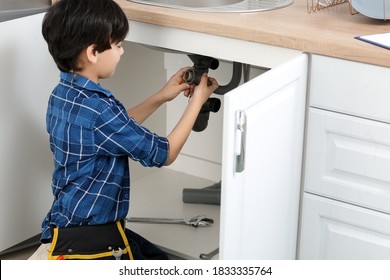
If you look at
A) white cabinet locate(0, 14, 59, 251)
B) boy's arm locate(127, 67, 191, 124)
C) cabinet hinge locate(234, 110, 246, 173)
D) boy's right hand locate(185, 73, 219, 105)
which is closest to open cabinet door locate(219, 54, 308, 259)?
cabinet hinge locate(234, 110, 246, 173)

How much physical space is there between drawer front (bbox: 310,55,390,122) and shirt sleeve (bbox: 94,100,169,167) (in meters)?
0.36

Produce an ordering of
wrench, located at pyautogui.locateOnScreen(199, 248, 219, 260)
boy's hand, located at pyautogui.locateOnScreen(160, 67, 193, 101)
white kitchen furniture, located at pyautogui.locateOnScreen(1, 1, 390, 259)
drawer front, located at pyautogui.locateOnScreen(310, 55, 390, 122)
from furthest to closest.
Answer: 1. wrench, located at pyautogui.locateOnScreen(199, 248, 219, 260)
2. boy's hand, located at pyautogui.locateOnScreen(160, 67, 193, 101)
3. drawer front, located at pyautogui.locateOnScreen(310, 55, 390, 122)
4. white kitchen furniture, located at pyautogui.locateOnScreen(1, 1, 390, 259)

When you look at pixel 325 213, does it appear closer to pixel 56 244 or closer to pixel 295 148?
pixel 295 148

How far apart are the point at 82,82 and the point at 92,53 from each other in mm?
68

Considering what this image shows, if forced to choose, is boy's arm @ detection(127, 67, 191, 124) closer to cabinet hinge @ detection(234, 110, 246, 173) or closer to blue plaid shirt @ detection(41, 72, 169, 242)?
blue plaid shirt @ detection(41, 72, 169, 242)

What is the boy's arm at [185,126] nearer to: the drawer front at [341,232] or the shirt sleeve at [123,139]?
the shirt sleeve at [123,139]

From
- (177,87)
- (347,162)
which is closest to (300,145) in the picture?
(347,162)

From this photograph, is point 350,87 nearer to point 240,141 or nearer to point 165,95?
point 240,141

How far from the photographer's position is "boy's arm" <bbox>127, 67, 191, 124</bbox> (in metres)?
2.16

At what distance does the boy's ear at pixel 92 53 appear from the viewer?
198 cm

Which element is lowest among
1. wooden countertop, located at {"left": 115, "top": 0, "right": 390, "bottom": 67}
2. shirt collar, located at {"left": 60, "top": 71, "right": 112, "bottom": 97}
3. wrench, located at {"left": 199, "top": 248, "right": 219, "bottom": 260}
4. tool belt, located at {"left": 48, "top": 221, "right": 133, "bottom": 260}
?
wrench, located at {"left": 199, "top": 248, "right": 219, "bottom": 260}

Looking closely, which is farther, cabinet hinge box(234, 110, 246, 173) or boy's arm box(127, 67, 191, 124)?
boy's arm box(127, 67, 191, 124)
